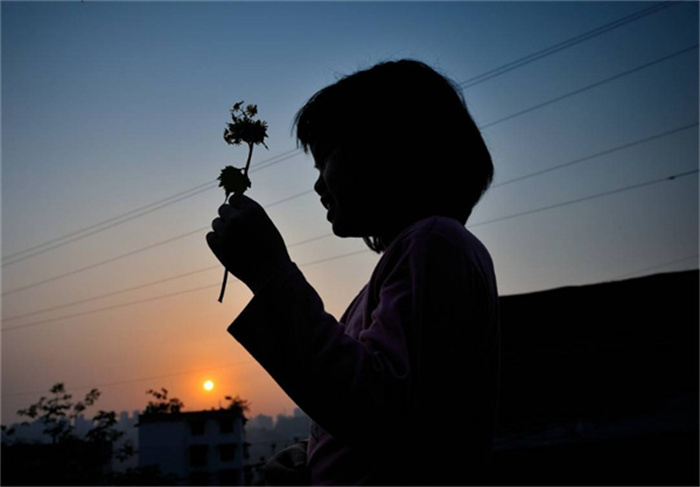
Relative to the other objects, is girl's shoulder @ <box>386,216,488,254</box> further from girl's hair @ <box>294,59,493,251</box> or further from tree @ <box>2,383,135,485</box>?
tree @ <box>2,383,135,485</box>

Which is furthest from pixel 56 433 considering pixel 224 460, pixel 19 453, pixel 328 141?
pixel 328 141

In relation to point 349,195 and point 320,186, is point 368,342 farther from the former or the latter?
point 320,186

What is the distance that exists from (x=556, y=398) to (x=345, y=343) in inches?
212

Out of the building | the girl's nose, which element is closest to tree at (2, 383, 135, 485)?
the building

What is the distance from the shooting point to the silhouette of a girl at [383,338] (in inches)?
47.3

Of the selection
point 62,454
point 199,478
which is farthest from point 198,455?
point 62,454

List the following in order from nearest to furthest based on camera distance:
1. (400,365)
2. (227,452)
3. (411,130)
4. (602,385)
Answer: (400,365) → (411,130) → (602,385) → (227,452)

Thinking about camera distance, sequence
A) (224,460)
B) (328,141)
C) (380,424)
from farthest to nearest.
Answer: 1. (224,460)
2. (328,141)
3. (380,424)

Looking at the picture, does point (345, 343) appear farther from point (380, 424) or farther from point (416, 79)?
point (416, 79)

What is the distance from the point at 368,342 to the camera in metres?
1.31

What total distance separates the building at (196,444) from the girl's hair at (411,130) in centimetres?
5604

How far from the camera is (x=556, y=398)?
5.91 meters

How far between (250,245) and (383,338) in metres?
0.42

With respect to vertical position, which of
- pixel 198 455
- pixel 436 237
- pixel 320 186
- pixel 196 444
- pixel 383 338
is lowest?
pixel 198 455
